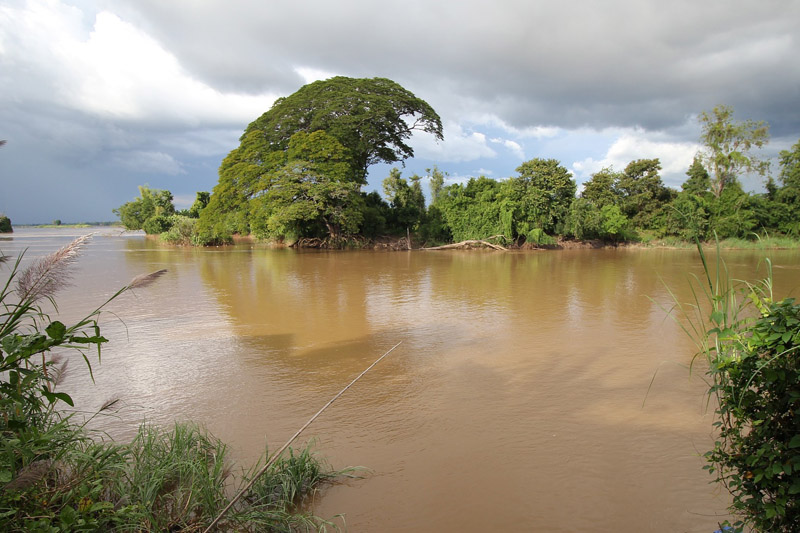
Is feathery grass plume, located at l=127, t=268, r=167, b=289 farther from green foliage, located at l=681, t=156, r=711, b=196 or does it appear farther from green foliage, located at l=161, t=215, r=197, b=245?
green foliage, located at l=681, t=156, r=711, b=196

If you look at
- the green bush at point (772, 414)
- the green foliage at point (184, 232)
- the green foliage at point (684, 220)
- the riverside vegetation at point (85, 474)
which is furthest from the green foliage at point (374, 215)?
the green bush at point (772, 414)

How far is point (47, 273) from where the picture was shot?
2.18 metres

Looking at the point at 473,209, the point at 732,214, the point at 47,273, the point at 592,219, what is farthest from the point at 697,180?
the point at 47,273

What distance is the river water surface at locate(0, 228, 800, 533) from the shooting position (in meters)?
2.82

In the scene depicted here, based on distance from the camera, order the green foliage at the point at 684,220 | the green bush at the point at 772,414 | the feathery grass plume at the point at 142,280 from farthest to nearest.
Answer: the green foliage at the point at 684,220 < the feathery grass plume at the point at 142,280 < the green bush at the point at 772,414

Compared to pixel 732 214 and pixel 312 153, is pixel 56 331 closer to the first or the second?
pixel 312 153

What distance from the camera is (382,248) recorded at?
24.9 m

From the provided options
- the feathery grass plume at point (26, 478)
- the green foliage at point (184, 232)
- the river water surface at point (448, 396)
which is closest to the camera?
the feathery grass plume at point (26, 478)

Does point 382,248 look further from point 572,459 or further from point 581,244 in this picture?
point 572,459

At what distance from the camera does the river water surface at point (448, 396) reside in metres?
2.82

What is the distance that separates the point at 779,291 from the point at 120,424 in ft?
41.9

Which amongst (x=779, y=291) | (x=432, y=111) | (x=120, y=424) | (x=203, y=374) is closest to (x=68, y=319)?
(x=203, y=374)

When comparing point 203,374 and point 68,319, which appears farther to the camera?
point 68,319

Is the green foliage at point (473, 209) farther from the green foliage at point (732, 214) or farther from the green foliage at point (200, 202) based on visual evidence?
the green foliage at point (200, 202)
